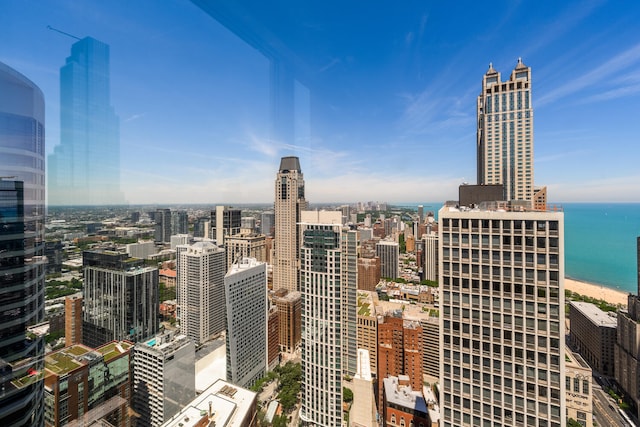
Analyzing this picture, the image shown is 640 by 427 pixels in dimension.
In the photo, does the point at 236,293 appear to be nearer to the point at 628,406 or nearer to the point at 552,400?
the point at 552,400

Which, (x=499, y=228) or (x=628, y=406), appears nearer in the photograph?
(x=499, y=228)

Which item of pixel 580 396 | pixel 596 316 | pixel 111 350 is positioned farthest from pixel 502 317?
pixel 596 316

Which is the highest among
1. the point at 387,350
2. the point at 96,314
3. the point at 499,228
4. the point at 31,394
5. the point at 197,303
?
the point at 499,228

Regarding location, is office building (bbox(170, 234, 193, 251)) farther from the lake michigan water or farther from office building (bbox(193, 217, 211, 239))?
the lake michigan water

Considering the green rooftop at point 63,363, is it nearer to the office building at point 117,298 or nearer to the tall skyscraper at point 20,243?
the tall skyscraper at point 20,243

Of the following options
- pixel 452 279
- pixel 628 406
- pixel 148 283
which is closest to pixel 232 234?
pixel 148 283

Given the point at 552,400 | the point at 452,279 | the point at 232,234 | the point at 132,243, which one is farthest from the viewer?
the point at 232,234

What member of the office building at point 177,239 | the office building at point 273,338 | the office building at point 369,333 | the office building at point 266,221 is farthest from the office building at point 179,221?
the office building at point 369,333
